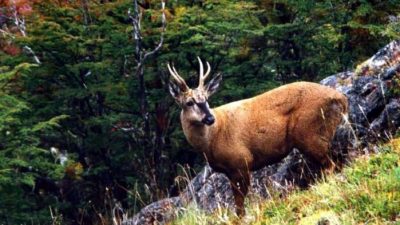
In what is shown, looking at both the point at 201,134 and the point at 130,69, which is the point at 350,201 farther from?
the point at 130,69

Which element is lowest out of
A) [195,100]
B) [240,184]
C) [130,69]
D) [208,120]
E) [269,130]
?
[130,69]

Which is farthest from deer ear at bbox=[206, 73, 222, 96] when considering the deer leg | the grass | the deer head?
the grass

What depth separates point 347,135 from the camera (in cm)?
947

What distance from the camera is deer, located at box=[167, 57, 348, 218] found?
8977 mm

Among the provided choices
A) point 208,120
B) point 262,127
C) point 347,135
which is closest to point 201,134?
point 208,120

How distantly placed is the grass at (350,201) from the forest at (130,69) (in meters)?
8.31

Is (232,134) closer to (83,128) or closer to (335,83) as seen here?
(335,83)

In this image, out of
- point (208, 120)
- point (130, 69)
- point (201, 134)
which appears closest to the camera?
point (208, 120)

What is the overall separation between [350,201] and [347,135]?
3.44 metres

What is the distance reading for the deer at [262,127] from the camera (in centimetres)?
898

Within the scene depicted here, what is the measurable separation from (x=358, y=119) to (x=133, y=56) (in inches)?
333

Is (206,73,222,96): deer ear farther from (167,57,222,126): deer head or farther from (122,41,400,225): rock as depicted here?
(122,41,400,225): rock

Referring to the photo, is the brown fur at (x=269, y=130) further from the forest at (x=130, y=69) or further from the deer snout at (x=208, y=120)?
the forest at (x=130, y=69)

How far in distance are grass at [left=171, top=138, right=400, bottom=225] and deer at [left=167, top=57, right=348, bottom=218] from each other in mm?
1468
